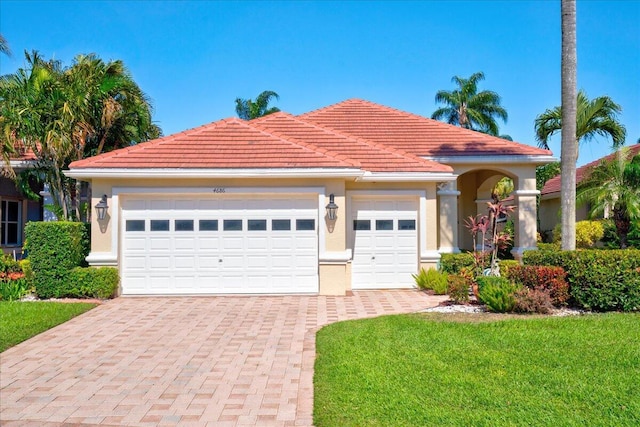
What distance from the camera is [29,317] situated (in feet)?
34.2

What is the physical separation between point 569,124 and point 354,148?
234 inches

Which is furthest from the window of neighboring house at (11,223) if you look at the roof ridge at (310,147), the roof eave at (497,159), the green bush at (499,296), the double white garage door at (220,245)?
the green bush at (499,296)

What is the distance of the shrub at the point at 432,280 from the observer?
13.7 meters

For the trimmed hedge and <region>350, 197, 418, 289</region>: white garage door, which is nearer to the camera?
the trimmed hedge

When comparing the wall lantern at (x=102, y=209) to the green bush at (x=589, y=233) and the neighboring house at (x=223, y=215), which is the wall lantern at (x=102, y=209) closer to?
the neighboring house at (x=223, y=215)

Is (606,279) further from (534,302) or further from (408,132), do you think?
(408,132)

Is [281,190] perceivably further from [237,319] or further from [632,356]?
[632,356]

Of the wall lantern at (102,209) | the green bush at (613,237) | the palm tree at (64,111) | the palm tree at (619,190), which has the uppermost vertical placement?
the palm tree at (64,111)

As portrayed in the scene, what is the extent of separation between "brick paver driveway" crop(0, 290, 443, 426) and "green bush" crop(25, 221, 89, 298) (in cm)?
182

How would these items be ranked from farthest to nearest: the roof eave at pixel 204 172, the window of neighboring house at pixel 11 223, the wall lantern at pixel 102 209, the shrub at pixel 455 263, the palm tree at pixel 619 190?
the window of neighboring house at pixel 11 223 < the palm tree at pixel 619 190 < the shrub at pixel 455 263 < the wall lantern at pixel 102 209 < the roof eave at pixel 204 172

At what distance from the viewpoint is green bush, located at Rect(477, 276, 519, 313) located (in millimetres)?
10453

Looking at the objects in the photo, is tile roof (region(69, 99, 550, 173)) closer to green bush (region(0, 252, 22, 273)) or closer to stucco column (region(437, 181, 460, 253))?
stucco column (region(437, 181, 460, 253))

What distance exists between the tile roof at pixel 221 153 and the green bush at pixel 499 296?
14.6 feet

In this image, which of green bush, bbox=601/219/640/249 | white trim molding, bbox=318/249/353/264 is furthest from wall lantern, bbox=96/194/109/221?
green bush, bbox=601/219/640/249
